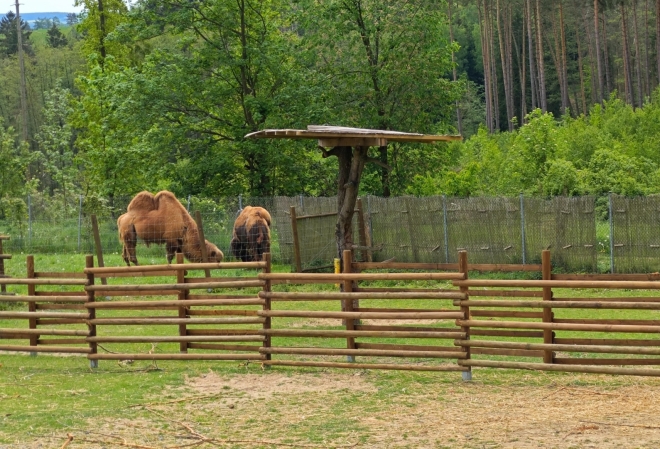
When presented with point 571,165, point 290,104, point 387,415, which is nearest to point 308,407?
point 387,415

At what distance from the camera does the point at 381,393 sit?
1021 cm

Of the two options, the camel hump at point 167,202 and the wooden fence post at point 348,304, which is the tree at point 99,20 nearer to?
the camel hump at point 167,202

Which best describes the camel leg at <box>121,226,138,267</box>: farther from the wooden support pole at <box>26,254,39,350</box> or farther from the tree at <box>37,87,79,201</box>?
the tree at <box>37,87,79,201</box>

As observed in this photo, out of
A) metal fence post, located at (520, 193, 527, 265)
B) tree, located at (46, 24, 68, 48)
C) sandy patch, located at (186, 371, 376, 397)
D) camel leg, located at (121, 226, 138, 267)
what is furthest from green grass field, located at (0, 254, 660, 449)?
tree, located at (46, 24, 68, 48)

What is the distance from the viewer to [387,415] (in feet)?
30.0

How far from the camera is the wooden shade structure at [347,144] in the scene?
548 inches

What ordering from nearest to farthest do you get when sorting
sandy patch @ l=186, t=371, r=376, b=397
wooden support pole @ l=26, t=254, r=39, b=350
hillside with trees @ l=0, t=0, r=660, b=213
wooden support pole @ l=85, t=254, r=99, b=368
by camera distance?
sandy patch @ l=186, t=371, r=376, b=397
wooden support pole @ l=85, t=254, r=99, b=368
wooden support pole @ l=26, t=254, r=39, b=350
hillside with trees @ l=0, t=0, r=660, b=213

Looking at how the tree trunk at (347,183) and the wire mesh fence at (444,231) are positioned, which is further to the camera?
the wire mesh fence at (444,231)

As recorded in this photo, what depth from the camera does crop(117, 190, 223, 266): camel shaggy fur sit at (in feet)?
71.6

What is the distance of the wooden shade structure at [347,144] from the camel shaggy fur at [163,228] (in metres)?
6.87

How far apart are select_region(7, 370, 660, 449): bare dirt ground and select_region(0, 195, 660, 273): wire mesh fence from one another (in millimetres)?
11286

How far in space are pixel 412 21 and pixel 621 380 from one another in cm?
2247

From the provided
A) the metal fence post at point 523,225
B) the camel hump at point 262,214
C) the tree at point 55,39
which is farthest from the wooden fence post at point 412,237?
the tree at point 55,39

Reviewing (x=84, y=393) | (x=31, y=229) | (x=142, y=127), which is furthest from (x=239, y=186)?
(x=84, y=393)
